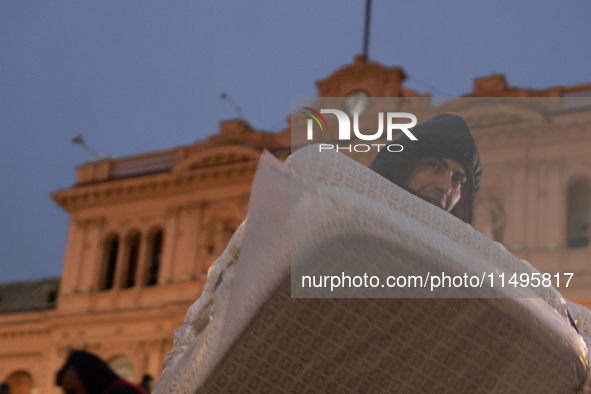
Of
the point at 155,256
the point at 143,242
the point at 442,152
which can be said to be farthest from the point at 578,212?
the point at 442,152

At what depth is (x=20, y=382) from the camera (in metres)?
25.0

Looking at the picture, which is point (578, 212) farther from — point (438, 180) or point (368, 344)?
point (368, 344)

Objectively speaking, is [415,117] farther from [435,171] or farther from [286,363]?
[286,363]

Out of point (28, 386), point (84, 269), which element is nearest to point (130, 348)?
point (84, 269)

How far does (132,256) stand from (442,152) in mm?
22575

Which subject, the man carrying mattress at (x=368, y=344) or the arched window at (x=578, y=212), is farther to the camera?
the arched window at (x=578, y=212)

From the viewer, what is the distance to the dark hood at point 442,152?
6.90 ft

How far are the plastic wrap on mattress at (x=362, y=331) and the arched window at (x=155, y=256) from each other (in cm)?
2222

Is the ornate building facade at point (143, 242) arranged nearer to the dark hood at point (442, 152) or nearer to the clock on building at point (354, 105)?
the clock on building at point (354, 105)

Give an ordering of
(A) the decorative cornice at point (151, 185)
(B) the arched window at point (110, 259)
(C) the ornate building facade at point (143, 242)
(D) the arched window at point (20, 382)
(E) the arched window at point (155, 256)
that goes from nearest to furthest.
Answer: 1. (C) the ornate building facade at point (143, 242)
2. (A) the decorative cornice at point (151, 185)
3. (E) the arched window at point (155, 256)
4. (B) the arched window at point (110, 259)
5. (D) the arched window at point (20, 382)

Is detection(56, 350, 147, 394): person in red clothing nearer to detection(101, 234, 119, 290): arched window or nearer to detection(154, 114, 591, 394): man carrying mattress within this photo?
detection(154, 114, 591, 394): man carrying mattress

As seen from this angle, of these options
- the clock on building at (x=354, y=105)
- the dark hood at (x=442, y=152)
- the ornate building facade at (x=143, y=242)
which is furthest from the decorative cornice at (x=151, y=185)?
the dark hood at (x=442, y=152)

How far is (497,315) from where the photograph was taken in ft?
4.15

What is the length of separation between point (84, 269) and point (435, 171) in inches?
900
